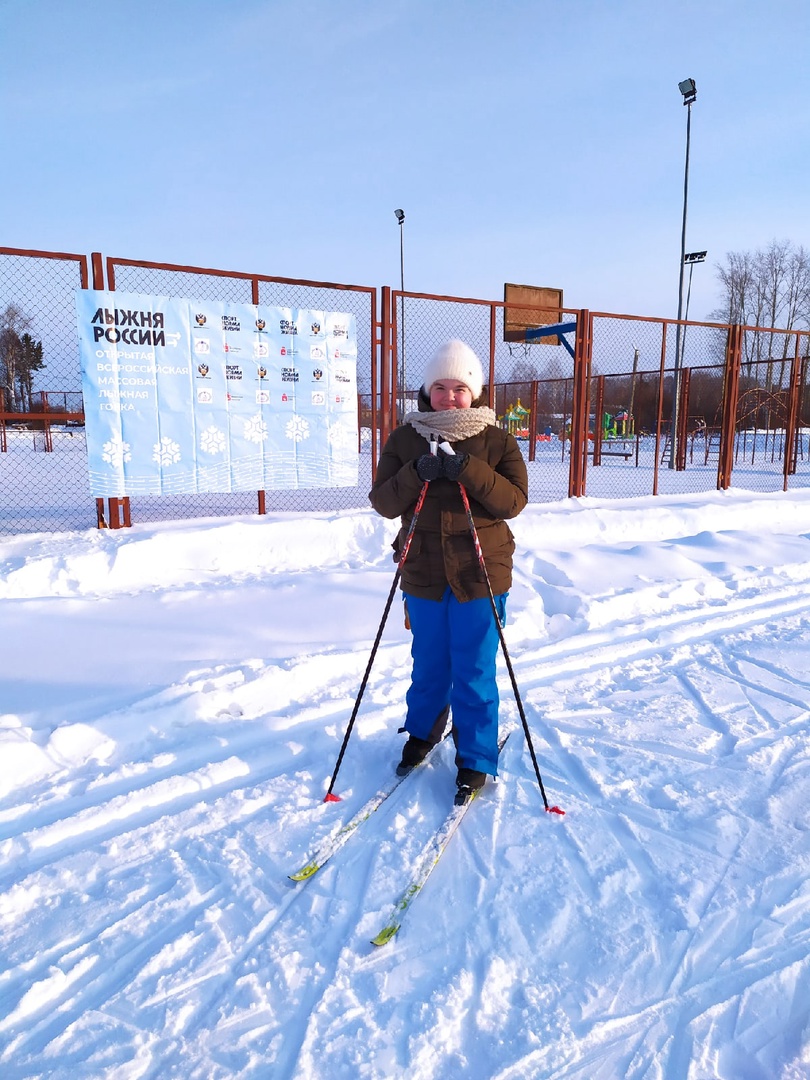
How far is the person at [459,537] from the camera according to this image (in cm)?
258

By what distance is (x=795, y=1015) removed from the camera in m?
1.71

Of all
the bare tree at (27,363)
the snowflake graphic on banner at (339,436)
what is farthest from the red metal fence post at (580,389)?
the bare tree at (27,363)

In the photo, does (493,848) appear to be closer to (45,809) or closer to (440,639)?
(440,639)

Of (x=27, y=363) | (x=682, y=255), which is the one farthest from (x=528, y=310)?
(x=682, y=255)

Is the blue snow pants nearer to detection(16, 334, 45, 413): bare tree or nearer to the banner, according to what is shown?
the banner

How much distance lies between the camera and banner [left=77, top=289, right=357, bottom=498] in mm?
5816

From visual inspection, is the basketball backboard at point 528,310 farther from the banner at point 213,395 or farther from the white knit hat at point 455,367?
the white knit hat at point 455,367

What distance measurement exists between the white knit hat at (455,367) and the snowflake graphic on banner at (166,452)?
13.6ft

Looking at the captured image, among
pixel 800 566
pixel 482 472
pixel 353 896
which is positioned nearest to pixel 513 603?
pixel 482 472

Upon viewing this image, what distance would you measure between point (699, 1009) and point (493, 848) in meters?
0.79

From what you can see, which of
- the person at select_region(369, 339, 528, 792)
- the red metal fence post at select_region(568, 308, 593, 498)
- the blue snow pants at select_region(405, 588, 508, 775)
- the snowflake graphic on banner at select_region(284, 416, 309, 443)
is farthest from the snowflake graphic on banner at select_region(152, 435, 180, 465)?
the red metal fence post at select_region(568, 308, 593, 498)

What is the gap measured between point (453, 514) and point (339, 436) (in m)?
4.57

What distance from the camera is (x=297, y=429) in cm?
679

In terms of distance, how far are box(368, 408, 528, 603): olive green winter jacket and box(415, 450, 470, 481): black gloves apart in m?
0.11
